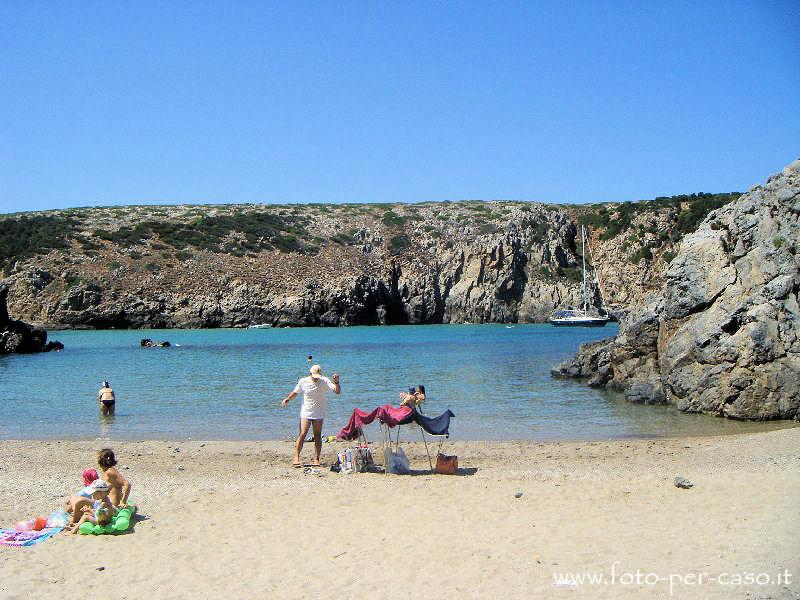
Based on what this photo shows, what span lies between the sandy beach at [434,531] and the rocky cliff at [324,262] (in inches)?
2557

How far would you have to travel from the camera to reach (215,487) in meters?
10.8

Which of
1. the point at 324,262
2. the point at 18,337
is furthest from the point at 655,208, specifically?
the point at 18,337

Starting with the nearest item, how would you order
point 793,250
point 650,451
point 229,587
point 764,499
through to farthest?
1. point 229,587
2. point 764,499
3. point 650,451
4. point 793,250

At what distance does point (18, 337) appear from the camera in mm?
45906

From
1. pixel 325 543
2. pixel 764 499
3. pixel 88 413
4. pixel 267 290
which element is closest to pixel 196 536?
pixel 325 543

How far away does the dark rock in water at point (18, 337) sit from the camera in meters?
45.5

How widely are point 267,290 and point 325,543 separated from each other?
71.7 metres

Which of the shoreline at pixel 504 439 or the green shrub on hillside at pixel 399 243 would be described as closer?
the shoreline at pixel 504 439

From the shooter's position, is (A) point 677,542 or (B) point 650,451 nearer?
(A) point 677,542

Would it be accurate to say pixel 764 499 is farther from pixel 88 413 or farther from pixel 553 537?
pixel 88 413

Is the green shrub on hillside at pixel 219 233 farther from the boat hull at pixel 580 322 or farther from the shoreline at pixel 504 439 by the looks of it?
the shoreline at pixel 504 439

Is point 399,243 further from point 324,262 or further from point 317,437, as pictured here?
point 317,437

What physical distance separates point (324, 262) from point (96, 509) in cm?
7684

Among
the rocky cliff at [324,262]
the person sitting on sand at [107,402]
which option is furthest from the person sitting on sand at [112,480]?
the rocky cliff at [324,262]
